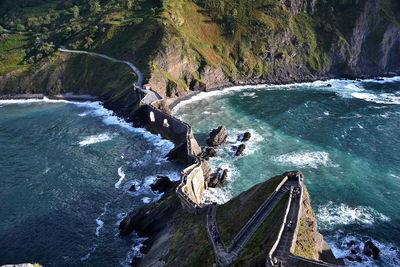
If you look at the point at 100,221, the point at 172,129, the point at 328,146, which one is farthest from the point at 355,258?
the point at 172,129

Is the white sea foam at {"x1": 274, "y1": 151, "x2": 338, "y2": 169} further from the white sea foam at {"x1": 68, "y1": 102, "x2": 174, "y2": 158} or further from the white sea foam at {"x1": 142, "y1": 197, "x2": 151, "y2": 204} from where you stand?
the white sea foam at {"x1": 142, "y1": 197, "x2": 151, "y2": 204}

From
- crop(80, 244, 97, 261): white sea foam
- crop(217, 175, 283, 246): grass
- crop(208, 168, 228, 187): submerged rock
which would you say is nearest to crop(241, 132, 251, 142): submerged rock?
crop(208, 168, 228, 187): submerged rock

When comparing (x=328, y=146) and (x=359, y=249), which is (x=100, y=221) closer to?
(x=359, y=249)

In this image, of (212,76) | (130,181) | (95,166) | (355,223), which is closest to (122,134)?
(95,166)

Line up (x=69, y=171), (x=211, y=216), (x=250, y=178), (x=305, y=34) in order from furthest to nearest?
(x=305, y=34), (x=69, y=171), (x=250, y=178), (x=211, y=216)

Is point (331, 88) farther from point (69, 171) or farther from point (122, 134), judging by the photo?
point (69, 171)

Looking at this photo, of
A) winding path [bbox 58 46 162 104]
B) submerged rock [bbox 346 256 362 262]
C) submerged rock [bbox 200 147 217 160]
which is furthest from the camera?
winding path [bbox 58 46 162 104]

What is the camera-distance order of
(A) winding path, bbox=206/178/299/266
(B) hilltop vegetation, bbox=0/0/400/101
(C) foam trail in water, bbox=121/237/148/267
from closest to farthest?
(A) winding path, bbox=206/178/299/266 < (C) foam trail in water, bbox=121/237/148/267 < (B) hilltop vegetation, bbox=0/0/400/101
